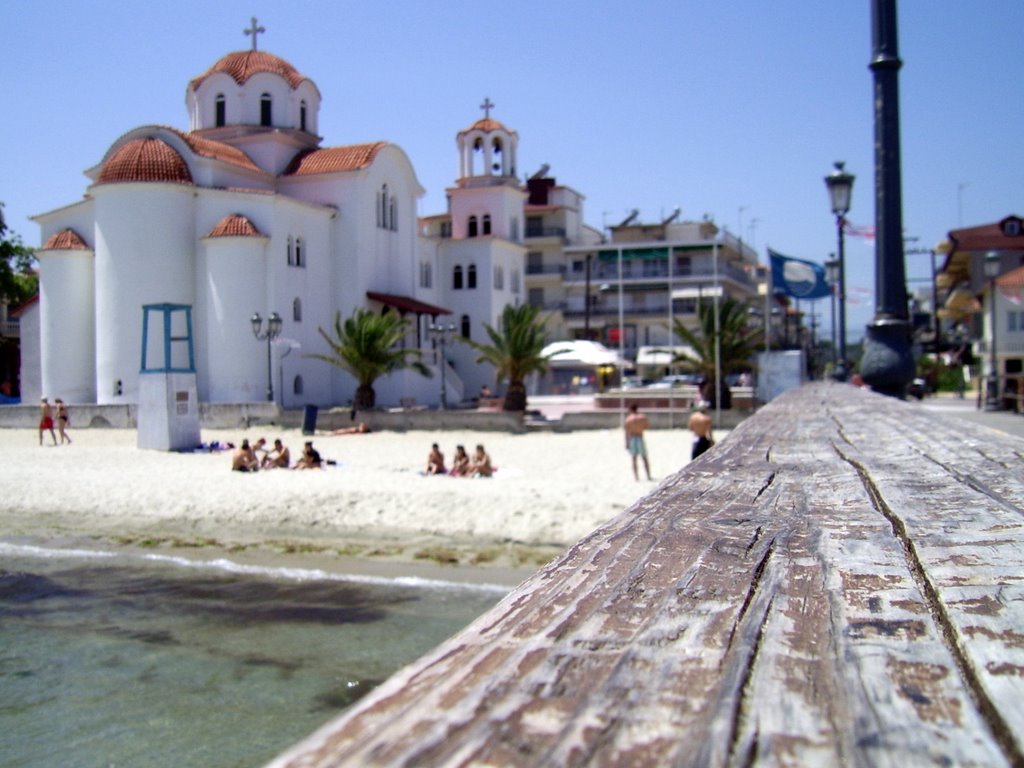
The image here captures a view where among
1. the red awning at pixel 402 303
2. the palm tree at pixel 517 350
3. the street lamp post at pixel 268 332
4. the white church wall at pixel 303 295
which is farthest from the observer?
the red awning at pixel 402 303

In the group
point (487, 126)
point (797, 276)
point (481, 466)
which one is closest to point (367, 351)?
point (481, 466)

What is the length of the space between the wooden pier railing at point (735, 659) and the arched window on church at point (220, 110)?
1585 inches

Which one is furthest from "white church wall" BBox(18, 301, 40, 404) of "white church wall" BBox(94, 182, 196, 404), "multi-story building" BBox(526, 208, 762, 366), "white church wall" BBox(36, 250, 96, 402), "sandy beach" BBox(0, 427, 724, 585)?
"multi-story building" BBox(526, 208, 762, 366)

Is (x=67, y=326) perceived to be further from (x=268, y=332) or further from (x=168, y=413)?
(x=168, y=413)

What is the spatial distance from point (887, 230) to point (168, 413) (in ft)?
63.3

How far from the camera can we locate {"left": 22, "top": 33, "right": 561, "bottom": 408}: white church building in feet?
109

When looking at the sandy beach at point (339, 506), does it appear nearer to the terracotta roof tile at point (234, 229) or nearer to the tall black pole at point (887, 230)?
the tall black pole at point (887, 230)

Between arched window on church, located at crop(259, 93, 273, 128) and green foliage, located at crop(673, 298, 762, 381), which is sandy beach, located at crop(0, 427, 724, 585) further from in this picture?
arched window on church, located at crop(259, 93, 273, 128)

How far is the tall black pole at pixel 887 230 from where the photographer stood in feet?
33.1

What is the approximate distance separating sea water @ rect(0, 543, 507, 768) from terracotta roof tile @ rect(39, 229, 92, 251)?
71.8ft

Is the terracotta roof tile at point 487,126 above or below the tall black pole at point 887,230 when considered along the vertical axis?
above

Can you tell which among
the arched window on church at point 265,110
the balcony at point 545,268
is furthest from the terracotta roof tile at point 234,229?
the balcony at point 545,268

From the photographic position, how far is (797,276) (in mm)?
18891

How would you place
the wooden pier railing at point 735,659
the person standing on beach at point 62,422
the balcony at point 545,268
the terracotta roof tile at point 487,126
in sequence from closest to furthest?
the wooden pier railing at point 735,659 < the person standing on beach at point 62,422 < the terracotta roof tile at point 487,126 < the balcony at point 545,268
